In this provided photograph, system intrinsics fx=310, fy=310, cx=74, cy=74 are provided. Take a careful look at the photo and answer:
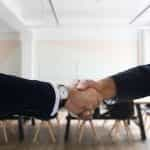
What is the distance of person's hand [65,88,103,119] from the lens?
1819 millimetres

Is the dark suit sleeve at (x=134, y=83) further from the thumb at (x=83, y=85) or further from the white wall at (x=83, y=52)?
the white wall at (x=83, y=52)

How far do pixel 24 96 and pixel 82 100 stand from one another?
43cm

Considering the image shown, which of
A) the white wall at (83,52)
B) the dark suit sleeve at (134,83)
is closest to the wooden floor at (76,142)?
the dark suit sleeve at (134,83)

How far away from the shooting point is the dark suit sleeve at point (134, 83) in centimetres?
171

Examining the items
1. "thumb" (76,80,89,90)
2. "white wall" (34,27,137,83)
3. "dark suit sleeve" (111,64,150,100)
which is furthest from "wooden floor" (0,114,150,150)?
"white wall" (34,27,137,83)

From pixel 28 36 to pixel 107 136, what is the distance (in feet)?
20.0

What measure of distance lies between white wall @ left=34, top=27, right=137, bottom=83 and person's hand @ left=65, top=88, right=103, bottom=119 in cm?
902

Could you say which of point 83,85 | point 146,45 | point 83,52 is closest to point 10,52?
point 83,52

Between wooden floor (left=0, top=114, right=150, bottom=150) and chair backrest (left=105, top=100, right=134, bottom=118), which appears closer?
wooden floor (left=0, top=114, right=150, bottom=150)

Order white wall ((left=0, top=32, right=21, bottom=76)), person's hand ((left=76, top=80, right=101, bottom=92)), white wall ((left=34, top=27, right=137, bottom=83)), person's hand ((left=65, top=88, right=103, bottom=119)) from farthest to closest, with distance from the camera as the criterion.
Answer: white wall ((left=0, top=32, right=21, bottom=76)) < white wall ((left=34, top=27, right=137, bottom=83)) < person's hand ((left=76, top=80, right=101, bottom=92)) < person's hand ((left=65, top=88, right=103, bottom=119))

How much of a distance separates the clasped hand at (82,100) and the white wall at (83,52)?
901cm

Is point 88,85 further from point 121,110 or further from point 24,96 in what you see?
point 121,110

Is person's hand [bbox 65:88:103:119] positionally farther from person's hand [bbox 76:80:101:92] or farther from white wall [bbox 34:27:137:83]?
white wall [bbox 34:27:137:83]

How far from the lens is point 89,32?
11078 mm
